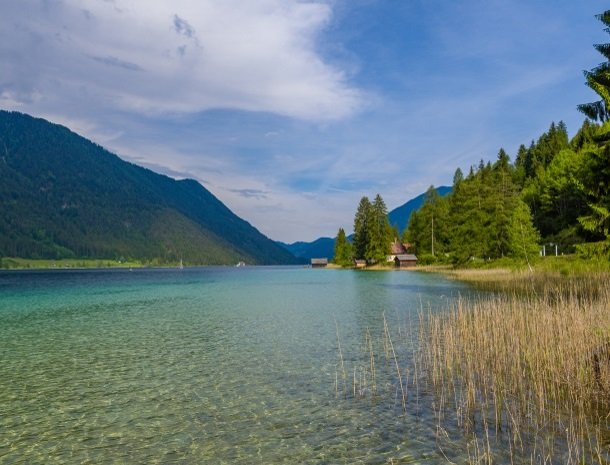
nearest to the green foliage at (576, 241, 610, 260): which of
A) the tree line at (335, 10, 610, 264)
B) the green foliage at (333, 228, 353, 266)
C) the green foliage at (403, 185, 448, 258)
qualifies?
the tree line at (335, 10, 610, 264)

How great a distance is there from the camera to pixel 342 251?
16212 centimetres

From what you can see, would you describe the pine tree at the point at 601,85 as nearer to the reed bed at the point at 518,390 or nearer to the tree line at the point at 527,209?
the tree line at the point at 527,209

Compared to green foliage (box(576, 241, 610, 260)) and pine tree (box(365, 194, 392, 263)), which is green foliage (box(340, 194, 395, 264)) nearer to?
pine tree (box(365, 194, 392, 263))

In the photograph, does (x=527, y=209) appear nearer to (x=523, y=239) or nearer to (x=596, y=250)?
(x=523, y=239)

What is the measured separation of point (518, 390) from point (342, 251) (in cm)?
15032

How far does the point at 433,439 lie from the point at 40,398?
37.8 ft

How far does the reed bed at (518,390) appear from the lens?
892 centimetres

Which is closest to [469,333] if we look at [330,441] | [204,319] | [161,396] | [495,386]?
[495,386]

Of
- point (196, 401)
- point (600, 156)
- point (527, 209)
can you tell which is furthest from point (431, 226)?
point (196, 401)

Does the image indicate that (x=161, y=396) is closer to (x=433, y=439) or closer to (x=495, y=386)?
(x=433, y=439)

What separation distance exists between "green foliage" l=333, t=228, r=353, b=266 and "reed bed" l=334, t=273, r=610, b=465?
457 feet

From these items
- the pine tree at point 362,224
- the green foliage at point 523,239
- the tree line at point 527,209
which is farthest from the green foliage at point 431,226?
the green foliage at point 523,239

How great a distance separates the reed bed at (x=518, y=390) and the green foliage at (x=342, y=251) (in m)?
139

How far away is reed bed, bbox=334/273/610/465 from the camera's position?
8.92m
